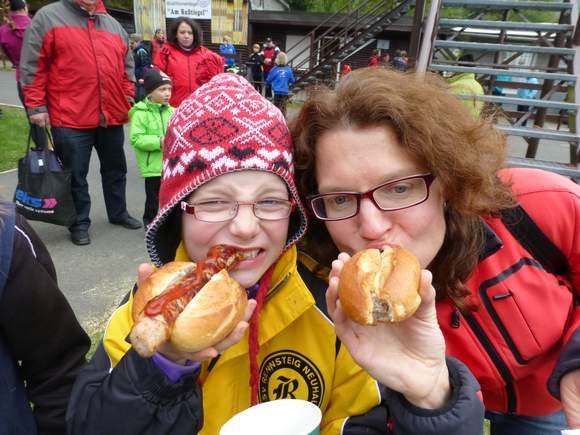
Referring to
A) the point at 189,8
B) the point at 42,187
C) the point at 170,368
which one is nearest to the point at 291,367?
the point at 170,368

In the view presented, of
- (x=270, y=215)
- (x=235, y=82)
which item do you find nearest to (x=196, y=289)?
(x=270, y=215)

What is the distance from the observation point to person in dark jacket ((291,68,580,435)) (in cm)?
150

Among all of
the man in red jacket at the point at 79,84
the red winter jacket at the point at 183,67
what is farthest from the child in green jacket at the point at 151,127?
the red winter jacket at the point at 183,67

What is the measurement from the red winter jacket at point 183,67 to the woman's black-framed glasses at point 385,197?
5046mm

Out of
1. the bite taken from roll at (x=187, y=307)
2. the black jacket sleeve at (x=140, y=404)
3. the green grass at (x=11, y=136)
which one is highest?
the bite taken from roll at (x=187, y=307)

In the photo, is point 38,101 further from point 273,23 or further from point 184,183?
point 273,23

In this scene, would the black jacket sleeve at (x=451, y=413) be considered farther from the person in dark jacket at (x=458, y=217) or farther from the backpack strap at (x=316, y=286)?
the backpack strap at (x=316, y=286)

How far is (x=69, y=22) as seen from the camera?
14.5 ft

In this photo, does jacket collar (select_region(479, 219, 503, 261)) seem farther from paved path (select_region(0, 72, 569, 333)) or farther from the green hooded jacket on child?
the green hooded jacket on child

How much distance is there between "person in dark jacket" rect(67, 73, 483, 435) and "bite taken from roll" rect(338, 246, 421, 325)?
0.07 metres

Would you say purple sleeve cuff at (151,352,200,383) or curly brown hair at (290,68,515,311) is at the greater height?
curly brown hair at (290,68,515,311)

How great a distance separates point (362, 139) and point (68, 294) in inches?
135

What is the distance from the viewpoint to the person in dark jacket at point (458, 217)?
4.91 feet

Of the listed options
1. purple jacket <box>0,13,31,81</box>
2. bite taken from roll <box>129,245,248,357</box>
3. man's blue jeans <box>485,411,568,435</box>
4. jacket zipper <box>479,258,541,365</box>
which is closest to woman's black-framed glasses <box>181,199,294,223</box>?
bite taken from roll <box>129,245,248,357</box>
